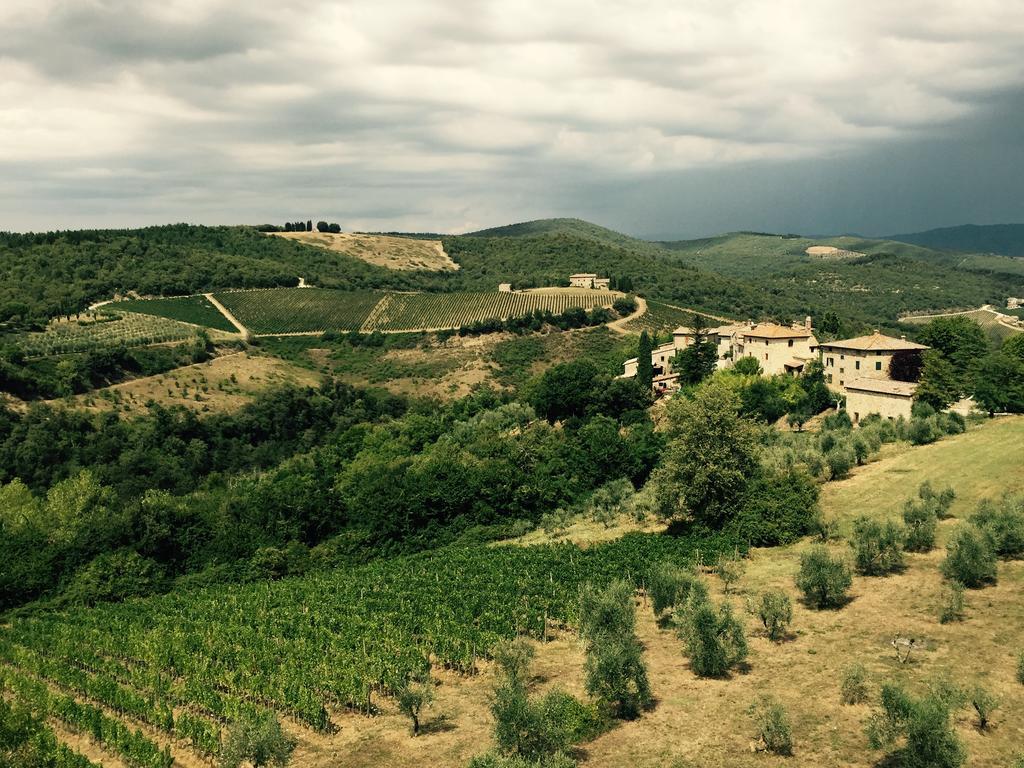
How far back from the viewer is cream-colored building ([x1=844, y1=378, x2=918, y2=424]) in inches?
2657

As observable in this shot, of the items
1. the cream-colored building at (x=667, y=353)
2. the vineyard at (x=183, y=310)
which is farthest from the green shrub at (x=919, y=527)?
the vineyard at (x=183, y=310)

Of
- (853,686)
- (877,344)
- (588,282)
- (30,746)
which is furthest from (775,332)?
(588,282)

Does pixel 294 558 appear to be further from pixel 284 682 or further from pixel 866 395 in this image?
pixel 866 395

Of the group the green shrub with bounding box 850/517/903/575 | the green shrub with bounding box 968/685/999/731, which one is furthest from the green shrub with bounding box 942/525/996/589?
the green shrub with bounding box 968/685/999/731

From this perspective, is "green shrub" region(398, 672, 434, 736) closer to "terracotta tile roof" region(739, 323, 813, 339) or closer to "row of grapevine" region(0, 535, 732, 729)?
"row of grapevine" region(0, 535, 732, 729)

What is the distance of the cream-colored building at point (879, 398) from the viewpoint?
67.5 metres

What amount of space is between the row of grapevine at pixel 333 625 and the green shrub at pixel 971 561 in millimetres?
13277

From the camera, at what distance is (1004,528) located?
37.5m

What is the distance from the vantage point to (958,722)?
2381 centimetres

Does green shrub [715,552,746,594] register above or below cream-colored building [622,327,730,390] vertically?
below

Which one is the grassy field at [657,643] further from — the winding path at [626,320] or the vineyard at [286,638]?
the winding path at [626,320]

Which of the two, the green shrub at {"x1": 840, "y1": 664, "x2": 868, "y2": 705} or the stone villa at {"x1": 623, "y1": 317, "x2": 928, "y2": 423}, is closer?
the green shrub at {"x1": 840, "y1": 664, "x2": 868, "y2": 705}

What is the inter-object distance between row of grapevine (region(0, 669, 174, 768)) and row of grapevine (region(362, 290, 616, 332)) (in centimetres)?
10426

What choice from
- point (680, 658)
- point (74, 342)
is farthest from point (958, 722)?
point (74, 342)
